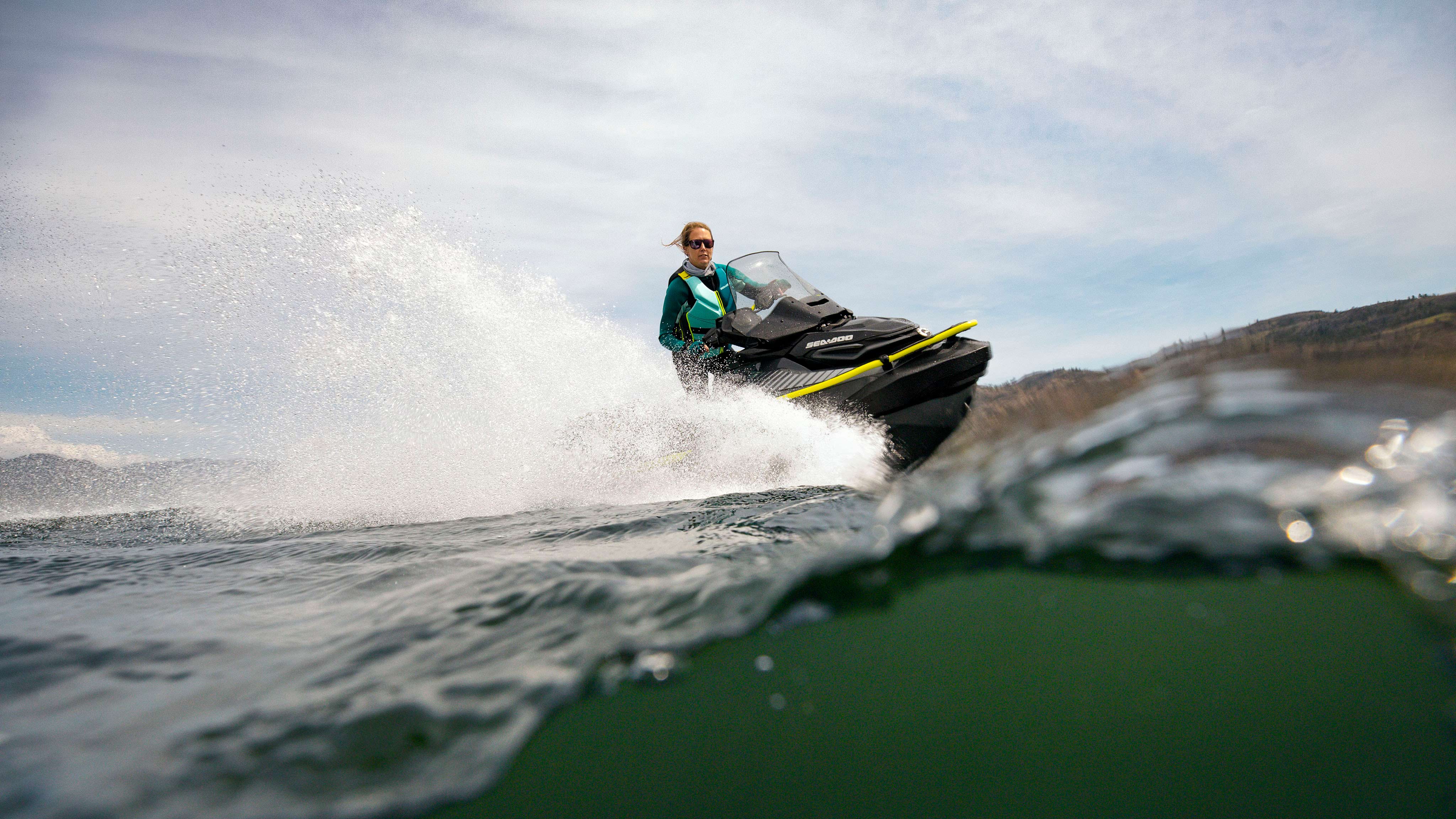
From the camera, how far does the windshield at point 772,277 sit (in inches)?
206

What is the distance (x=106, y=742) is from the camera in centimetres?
126

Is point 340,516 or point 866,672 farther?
point 340,516

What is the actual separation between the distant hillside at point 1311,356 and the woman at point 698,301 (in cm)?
285

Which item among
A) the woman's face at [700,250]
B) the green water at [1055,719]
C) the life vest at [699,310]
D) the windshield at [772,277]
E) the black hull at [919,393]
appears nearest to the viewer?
the green water at [1055,719]

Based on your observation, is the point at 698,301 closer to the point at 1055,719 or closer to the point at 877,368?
the point at 877,368

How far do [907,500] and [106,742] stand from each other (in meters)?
2.34

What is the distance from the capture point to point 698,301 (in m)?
5.86

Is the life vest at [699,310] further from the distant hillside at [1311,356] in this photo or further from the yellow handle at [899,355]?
the distant hillside at [1311,356]

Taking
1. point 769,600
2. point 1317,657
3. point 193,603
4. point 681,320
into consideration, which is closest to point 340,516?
point 193,603

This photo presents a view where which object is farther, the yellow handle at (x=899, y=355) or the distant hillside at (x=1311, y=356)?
the yellow handle at (x=899, y=355)

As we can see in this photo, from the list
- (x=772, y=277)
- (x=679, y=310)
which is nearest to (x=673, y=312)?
(x=679, y=310)

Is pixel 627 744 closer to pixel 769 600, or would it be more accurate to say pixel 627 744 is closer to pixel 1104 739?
pixel 769 600

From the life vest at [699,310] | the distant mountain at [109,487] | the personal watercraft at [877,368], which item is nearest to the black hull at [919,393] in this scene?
the personal watercraft at [877,368]

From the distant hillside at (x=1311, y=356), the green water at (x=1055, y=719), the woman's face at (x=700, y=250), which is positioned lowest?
the green water at (x=1055, y=719)
